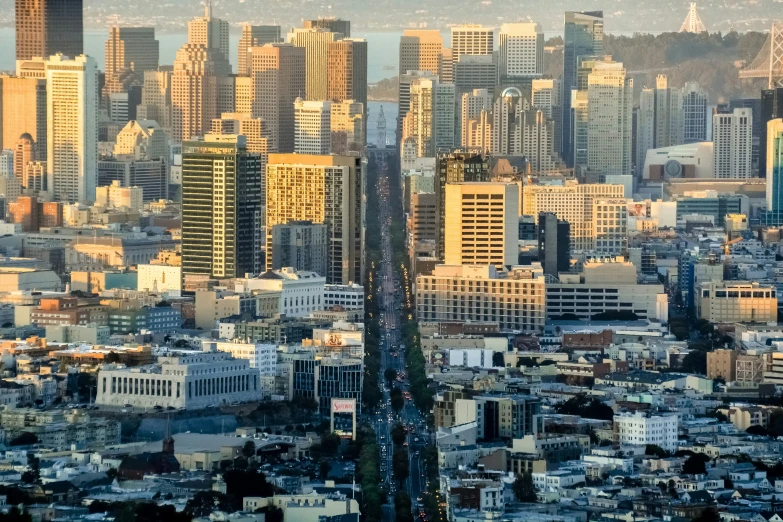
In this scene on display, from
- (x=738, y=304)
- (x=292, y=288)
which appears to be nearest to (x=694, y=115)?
(x=738, y=304)

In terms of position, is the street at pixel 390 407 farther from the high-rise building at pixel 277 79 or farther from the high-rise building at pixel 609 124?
the high-rise building at pixel 277 79

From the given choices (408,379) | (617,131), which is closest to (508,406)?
(408,379)

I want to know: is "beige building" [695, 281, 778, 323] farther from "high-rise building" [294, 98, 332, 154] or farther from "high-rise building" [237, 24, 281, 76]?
"high-rise building" [237, 24, 281, 76]

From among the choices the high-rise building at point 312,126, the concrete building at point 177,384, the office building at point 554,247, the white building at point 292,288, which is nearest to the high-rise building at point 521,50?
the high-rise building at point 312,126

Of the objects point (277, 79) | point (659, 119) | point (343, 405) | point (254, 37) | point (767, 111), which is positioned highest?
point (254, 37)

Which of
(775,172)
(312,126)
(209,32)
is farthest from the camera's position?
(209,32)

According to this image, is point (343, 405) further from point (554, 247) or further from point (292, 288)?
point (554, 247)
